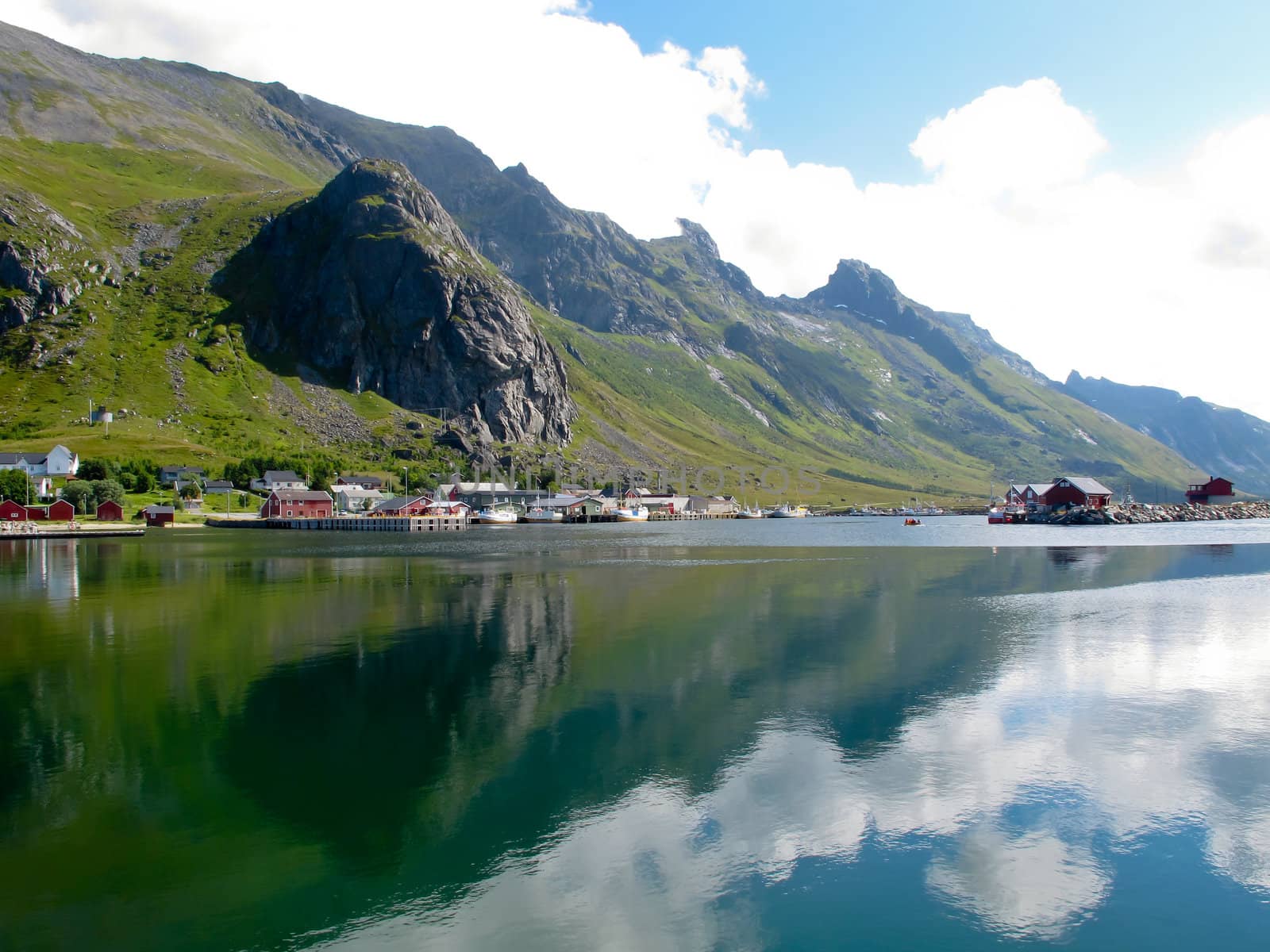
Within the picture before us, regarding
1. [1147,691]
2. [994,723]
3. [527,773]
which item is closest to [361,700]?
[527,773]

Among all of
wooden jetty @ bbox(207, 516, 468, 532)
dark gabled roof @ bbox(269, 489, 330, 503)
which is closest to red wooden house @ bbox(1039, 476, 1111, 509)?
wooden jetty @ bbox(207, 516, 468, 532)

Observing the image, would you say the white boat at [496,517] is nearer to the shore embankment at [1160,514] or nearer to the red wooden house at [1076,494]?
the red wooden house at [1076,494]

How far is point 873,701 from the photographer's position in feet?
84.1

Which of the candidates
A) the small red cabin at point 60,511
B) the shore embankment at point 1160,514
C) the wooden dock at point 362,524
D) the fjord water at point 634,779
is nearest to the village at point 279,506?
the small red cabin at point 60,511

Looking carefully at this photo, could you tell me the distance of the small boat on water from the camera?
18175cm

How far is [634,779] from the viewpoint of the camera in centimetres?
1908

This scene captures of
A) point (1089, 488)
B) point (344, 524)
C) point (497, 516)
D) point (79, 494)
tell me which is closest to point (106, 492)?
point (79, 494)

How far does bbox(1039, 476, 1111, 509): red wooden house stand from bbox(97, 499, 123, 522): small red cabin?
585 ft

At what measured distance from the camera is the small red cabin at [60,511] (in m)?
128

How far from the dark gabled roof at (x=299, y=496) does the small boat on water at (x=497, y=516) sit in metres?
33.2

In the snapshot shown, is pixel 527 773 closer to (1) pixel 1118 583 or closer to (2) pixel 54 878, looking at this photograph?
(2) pixel 54 878

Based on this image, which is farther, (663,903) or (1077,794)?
(1077,794)

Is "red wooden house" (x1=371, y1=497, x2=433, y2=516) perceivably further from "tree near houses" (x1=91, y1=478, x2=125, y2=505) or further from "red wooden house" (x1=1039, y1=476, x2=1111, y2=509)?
"red wooden house" (x1=1039, y1=476, x2=1111, y2=509)

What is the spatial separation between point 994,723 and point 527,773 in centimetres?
1332
